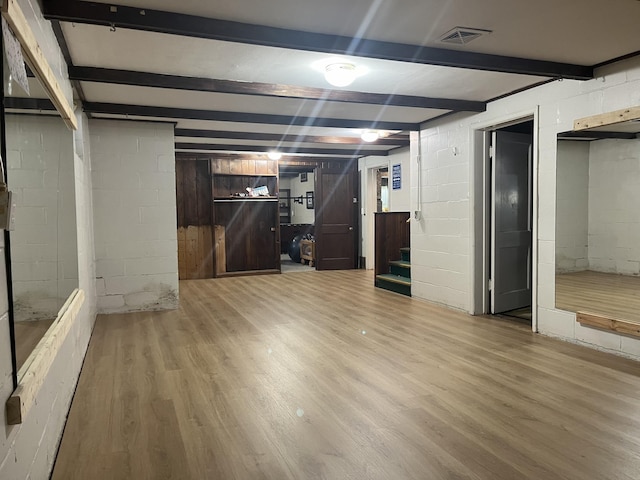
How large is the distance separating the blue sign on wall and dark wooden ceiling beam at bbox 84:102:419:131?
7.70ft

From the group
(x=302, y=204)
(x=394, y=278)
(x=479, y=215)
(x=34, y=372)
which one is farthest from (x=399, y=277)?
(x=302, y=204)

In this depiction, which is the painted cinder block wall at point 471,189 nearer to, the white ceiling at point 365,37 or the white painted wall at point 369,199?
the white ceiling at point 365,37

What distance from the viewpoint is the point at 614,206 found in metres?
4.18

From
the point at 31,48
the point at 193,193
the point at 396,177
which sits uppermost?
the point at 396,177

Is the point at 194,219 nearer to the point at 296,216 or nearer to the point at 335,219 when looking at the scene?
the point at 335,219

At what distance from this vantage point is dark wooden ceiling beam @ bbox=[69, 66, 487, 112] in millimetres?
3629

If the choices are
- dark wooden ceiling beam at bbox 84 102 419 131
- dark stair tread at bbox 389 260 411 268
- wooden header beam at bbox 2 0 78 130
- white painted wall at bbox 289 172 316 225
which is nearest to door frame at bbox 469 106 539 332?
dark wooden ceiling beam at bbox 84 102 419 131

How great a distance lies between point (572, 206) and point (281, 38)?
3.14 metres

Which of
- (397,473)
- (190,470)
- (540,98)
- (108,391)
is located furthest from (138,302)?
(540,98)

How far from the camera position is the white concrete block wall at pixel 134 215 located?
17.7ft

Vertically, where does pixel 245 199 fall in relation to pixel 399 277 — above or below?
above

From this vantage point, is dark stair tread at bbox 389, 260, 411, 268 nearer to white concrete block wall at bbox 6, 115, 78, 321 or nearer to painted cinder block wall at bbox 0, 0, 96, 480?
painted cinder block wall at bbox 0, 0, 96, 480

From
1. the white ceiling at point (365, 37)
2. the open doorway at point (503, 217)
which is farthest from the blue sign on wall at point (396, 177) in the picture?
the white ceiling at point (365, 37)

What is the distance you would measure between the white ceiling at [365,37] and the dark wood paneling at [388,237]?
2.73m
